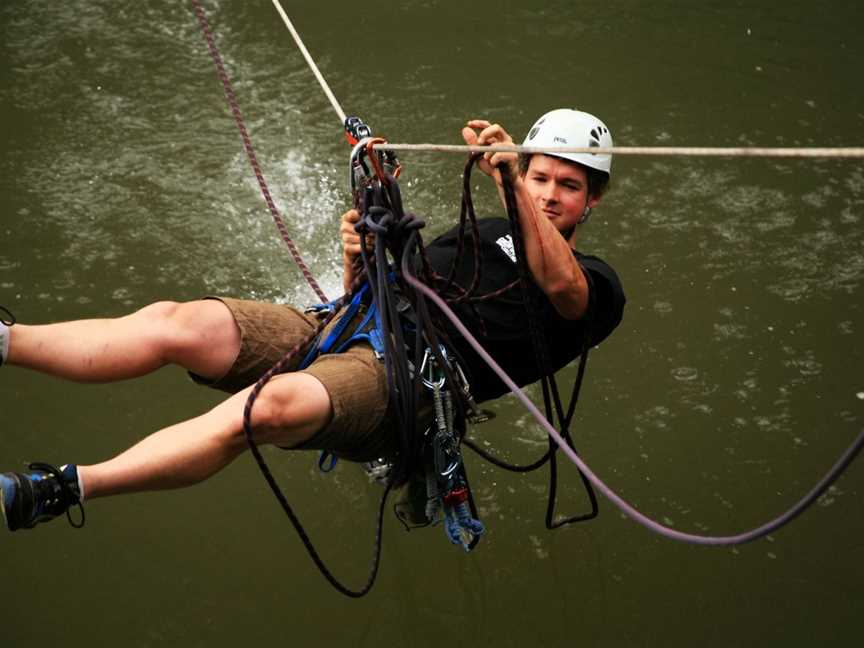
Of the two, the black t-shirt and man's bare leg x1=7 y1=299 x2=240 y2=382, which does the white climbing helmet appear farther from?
man's bare leg x1=7 y1=299 x2=240 y2=382

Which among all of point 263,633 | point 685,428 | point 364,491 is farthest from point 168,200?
point 685,428

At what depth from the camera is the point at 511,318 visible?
7.68ft

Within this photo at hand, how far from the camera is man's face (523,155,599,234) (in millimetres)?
2590

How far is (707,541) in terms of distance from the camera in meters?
1.59

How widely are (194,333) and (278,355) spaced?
0.21 m

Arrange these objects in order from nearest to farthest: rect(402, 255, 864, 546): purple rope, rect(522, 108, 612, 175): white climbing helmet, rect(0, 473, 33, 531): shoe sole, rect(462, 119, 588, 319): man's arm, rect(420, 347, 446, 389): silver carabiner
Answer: rect(402, 255, 864, 546): purple rope → rect(0, 473, 33, 531): shoe sole → rect(462, 119, 588, 319): man's arm → rect(420, 347, 446, 389): silver carabiner → rect(522, 108, 612, 175): white climbing helmet

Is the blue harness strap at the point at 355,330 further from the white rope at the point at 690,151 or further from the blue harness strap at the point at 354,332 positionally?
the white rope at the point at 690,151

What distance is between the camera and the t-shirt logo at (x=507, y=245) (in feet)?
7.88

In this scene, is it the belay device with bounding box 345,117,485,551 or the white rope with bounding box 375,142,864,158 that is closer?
the white rope with bounding box 375,142,864,158

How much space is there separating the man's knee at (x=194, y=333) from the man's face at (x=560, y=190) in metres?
0.85

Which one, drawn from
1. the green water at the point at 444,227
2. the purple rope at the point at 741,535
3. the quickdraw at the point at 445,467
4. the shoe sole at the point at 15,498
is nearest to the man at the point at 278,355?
the shoe sole at the point at 15,498

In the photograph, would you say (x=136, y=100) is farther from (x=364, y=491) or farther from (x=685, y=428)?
(x=685, y=428)

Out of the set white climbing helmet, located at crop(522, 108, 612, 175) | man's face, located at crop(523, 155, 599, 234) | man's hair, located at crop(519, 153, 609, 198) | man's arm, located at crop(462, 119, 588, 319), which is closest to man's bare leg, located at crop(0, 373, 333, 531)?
man's arm, located at crop(462, 119, 588, 319)

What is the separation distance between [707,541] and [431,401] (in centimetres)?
87
